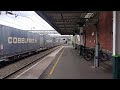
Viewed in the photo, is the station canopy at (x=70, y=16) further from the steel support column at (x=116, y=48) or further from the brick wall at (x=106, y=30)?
the steel support column at (x=116, y=48)

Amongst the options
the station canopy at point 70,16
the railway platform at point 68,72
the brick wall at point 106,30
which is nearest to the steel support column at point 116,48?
the railway platform at point 68,72

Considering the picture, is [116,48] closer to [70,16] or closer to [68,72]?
[68,72]

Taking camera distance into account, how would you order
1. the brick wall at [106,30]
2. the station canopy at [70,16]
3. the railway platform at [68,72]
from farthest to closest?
the station canopy at [70,16]
the brick wall at [106,30]
the railway platform at [68,72]

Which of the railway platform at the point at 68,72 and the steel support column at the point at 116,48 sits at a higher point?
the steel support column at the point at 116,48

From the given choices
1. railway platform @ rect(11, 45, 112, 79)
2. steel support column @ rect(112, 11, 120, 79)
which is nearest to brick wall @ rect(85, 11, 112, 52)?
railway platform @ rect(11, 45, 112, 79)

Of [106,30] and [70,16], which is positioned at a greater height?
[70,16]

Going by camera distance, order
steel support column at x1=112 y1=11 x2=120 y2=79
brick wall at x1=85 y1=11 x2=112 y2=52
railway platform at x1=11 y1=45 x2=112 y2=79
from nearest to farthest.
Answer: steel support column at x1=112 y1=11 x2=120 y2=79, railway platform at x1=11 y1=45 x2=112 y2=79, brick wall at x1=85 y1=11 x2=112 y2=52

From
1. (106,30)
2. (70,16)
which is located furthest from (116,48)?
(70,16)

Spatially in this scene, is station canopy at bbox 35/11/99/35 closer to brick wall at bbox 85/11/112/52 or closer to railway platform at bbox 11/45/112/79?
brick wall at bbox 85/11/112/52
